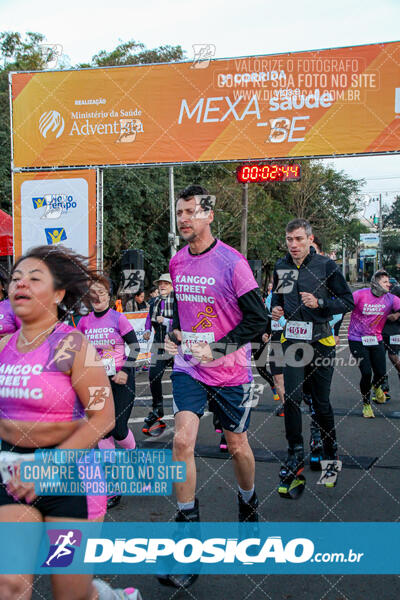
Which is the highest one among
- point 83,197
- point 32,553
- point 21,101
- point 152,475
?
point 21,101

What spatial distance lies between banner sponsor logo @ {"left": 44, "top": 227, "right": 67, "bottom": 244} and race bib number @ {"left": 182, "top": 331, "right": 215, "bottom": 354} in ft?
19.5

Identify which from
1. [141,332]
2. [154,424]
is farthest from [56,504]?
[141,332]

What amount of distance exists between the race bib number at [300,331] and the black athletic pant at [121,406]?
139 cm

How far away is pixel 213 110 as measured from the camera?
28.4ft

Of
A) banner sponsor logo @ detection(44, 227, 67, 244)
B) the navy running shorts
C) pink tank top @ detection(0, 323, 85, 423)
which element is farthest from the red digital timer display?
pink tank top @ detection(0, 323, 85, 423)

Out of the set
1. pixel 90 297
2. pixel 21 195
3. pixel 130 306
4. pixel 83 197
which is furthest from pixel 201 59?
pixel 90 297

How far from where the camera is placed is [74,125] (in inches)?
359

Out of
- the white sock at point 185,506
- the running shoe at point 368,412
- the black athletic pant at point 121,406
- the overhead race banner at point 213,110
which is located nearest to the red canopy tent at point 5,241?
the overhead race banner at point 213,110

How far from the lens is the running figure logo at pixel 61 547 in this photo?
2256 mm

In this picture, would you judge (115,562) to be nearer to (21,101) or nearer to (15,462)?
(15,462)

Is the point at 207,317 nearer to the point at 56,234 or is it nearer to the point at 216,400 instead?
the point at 216,400

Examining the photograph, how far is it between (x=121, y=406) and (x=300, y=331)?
5.32 ft

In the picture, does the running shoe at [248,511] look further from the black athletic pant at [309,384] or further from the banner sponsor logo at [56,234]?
the banner sponsor logo at [56,234]

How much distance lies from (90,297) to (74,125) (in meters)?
6.96
